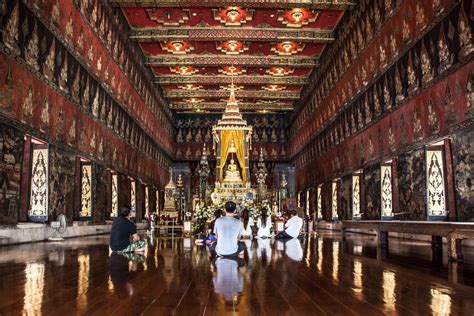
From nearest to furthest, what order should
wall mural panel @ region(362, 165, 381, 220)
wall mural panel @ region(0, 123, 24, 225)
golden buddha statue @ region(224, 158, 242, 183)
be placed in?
1. wall mural panel @ region(0, 123, 24, 225)
2. wall mural panel @ region(362, 165, 381, 220)
3. golden buddha statue @ region(224, 158, 242, 183)

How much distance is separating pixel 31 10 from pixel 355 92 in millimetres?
13808

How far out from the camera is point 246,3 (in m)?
19.4

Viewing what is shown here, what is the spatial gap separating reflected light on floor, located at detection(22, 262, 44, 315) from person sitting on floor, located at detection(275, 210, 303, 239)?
9.23m

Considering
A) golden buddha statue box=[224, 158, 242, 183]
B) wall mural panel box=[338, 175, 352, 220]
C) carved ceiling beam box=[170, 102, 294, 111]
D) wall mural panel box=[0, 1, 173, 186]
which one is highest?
carved ceiling beam box=[170, 102, 294, 111]

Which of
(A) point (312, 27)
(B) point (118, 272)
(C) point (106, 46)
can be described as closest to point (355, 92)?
(A) point (312, 27)

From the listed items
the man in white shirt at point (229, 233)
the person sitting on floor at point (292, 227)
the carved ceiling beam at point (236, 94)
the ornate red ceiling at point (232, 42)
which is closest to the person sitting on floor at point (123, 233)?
the man in white shirt at point (229, 233)

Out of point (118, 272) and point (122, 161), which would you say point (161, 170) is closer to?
point (122, 161)

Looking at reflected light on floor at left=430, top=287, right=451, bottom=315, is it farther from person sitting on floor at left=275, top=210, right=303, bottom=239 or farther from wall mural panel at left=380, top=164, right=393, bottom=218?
wall mural panel at left=380, top=164, right=393, bottom=218

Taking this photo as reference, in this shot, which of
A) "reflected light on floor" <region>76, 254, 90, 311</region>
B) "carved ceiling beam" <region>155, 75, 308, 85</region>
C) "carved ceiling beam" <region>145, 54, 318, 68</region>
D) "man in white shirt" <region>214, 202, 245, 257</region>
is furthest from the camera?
"carved ceiling beam" <region>155, 75, 308, 85</region>

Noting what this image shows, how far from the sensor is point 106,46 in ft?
64.7

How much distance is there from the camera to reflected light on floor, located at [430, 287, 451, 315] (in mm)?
3666

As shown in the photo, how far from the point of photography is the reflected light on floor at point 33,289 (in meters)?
3.65

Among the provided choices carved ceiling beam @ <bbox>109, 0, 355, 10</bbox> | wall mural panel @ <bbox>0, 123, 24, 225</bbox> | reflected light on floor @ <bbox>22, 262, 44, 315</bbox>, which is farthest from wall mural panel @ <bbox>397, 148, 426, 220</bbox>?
wall mural panel @ <bbox>0, 123, 24, 225</bbox>

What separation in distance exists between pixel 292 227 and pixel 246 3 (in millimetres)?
10069
